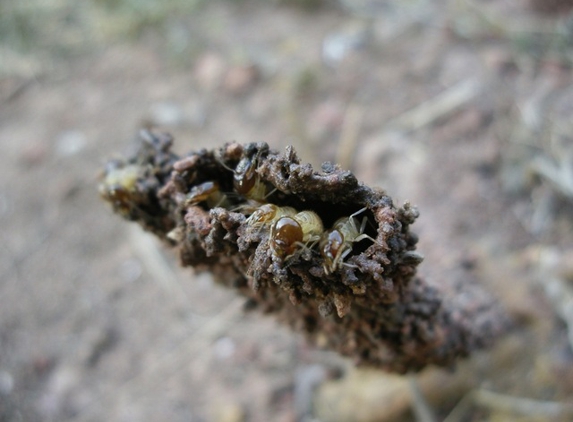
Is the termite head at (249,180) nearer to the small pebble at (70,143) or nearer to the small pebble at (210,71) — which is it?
the small pebble at (210,71)

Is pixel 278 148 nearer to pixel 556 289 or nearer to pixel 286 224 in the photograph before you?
pixel 556 289

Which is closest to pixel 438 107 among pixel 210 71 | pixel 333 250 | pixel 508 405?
pixel 210 71

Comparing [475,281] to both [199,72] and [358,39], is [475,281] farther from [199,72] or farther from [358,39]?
[199,72]

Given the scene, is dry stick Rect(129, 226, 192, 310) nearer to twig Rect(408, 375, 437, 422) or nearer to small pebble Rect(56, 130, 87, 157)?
small pebble Rect(56, 130, 87, 157)

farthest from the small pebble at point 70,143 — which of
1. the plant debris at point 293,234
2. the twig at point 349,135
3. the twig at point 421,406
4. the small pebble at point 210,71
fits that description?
the twig at point 421,406

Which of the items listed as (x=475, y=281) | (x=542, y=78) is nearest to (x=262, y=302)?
(x=475, y=281)

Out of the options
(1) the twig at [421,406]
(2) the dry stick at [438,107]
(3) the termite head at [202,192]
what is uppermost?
(2) the dry stick at [438,107]
